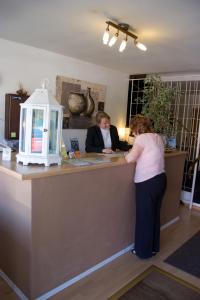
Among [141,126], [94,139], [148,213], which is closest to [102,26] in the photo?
[141,126]

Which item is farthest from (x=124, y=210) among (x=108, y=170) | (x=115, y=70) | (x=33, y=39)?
(x=115, y=70)

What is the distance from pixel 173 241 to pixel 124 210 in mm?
941

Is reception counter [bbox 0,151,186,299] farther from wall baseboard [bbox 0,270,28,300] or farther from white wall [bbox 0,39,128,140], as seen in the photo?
white wall [bbox 0,39,128,140]

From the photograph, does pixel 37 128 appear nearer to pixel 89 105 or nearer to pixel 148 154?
pixel 148 154

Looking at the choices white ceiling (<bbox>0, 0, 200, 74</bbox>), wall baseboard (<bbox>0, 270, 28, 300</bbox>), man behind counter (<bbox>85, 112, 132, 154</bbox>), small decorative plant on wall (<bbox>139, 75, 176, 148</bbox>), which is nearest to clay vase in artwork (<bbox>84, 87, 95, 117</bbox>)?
white ceiling (<bbox>0, 0, 200, 74</bbox>)

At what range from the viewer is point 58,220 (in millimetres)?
1978

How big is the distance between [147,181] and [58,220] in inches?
38.1

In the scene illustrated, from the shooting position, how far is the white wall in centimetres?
334

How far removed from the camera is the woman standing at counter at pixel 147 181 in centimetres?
241

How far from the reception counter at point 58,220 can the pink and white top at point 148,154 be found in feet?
0.48

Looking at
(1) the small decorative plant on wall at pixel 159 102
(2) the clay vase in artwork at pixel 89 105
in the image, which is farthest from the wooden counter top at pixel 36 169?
(2) the clay vase in artwork at pixel 89 105

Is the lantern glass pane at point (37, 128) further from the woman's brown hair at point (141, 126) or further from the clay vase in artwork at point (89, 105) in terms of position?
the clay vase in artwork at point (89, 105)

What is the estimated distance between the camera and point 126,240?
8.94ft

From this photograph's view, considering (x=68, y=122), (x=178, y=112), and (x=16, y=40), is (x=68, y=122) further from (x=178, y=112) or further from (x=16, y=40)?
(x=178, y=112)
